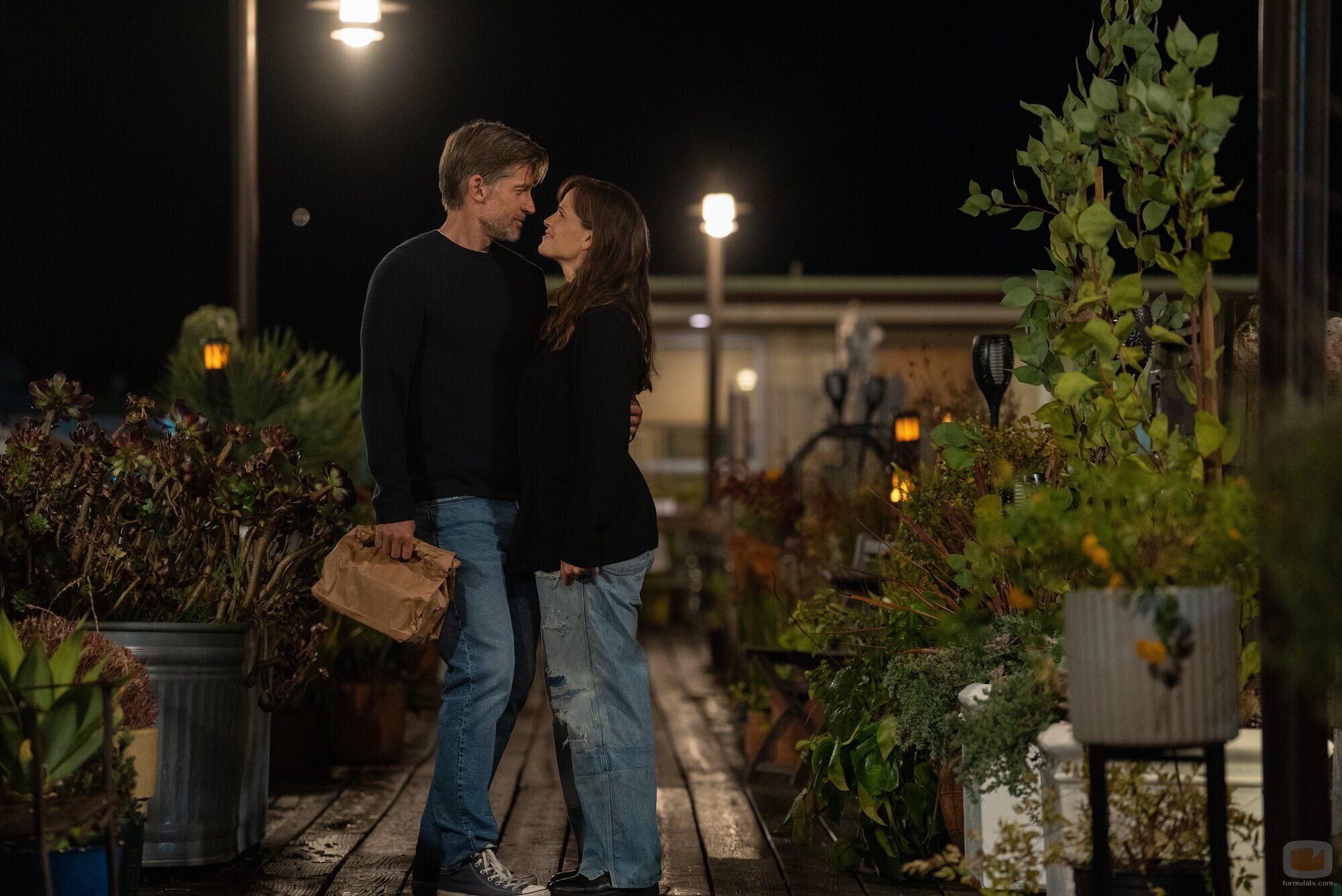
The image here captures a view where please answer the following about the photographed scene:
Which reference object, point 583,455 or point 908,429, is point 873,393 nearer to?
point 908,429

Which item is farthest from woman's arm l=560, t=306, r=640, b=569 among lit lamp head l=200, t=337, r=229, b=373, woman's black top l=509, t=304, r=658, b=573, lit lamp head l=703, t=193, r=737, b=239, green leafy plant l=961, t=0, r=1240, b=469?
lit lamp head l=703, t=193, r=737, b=239

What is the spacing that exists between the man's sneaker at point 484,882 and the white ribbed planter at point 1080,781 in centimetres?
128

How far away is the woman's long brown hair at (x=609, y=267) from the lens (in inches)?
151

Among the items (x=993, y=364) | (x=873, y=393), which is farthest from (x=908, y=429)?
(x=873, y=393)

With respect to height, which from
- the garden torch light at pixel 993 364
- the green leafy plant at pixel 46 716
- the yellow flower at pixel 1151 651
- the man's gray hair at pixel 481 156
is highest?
the man's gray hair at pixel 481 156

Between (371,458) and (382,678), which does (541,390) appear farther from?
(382,678)

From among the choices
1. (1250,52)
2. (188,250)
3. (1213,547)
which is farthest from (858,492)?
(188,250)

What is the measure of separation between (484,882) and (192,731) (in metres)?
0.95

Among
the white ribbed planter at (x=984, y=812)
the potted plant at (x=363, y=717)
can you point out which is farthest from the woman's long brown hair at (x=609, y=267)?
the potted plant at (x=363, y=717)

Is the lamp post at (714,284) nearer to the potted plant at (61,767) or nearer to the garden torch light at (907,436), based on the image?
the garden torch light at (907,436)

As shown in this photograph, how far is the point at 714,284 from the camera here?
13.0 m

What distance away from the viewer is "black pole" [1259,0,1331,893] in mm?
2904

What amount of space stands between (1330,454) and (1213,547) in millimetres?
388

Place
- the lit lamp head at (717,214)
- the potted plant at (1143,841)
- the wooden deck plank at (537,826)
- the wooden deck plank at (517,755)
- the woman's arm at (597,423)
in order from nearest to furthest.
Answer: the potted plant at (1143,841) < the woman's arm at (597,423) < the wooden deck plank at (537,826) < the wooden deck plank at (517,755) < the lit lamp head at (717,214)
